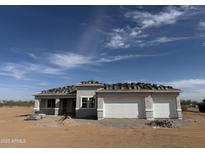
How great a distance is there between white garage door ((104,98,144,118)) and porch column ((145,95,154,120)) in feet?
1.73

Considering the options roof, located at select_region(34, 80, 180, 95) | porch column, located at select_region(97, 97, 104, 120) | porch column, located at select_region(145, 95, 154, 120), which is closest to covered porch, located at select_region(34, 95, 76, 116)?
roof, located at select_region(34, 80, 180, 95)

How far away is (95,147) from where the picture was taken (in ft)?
28.7

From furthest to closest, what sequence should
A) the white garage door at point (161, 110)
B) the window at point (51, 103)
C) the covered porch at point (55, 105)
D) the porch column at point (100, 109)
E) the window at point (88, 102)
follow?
the window at point (51, 103) < the covered porch at point (55, 105) < the window at point (88, 102) < the white garage door at point (161, 110) < the porch column at point (100, 109)

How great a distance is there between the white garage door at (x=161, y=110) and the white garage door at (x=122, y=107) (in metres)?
1.58

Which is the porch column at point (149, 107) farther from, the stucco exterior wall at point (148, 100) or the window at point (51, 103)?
the window at point (51, 103)

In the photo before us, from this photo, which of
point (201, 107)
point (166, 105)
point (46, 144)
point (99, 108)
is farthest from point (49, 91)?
point (201, 107)

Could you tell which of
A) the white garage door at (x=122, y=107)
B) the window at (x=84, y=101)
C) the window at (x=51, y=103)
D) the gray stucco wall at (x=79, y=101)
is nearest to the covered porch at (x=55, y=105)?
the window at (x=51, y=103)

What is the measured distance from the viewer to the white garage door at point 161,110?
2092 cm

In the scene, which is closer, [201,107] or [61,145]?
[61,145]

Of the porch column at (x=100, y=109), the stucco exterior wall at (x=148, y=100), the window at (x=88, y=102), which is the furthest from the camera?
the window at (x=88, y=102)

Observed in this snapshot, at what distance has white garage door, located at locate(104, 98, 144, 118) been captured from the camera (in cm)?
2072

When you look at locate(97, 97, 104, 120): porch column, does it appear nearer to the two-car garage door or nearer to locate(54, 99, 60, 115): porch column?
the two-car garage door
